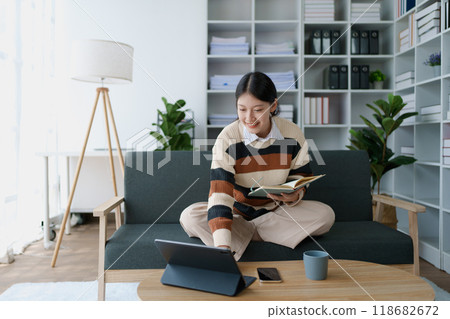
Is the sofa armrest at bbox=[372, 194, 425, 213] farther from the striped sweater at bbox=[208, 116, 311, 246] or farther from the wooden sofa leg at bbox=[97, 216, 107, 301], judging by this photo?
the wooden sofa leg at bbox=[97, 216, 107, 301]

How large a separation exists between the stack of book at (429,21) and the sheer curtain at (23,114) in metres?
2.89

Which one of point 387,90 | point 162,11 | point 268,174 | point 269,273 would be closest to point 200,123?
point 162,11

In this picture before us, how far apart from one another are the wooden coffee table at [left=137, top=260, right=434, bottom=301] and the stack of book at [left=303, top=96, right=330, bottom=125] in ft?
7.95

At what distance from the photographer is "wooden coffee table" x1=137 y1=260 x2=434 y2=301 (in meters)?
1.09

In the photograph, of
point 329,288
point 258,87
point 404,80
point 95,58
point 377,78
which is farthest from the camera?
point 377,78

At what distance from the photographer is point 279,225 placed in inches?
71.2

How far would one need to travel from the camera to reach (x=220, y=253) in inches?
43.8

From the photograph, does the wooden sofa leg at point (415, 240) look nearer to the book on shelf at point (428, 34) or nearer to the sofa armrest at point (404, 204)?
the sofa armrest at point (404, 204)

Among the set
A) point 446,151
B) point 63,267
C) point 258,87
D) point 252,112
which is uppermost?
point 258,87

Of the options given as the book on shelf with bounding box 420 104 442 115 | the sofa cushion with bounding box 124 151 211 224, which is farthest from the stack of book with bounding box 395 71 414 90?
the sofa cushion with bounding box 124 151 211 224

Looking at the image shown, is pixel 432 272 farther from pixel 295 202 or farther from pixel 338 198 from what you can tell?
pixel 295 202

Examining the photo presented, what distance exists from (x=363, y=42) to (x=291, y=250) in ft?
8.21

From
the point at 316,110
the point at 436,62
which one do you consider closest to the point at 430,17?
the point at 436,62

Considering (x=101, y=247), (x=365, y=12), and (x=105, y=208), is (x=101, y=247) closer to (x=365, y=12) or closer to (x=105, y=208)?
(x=105, y=208)
